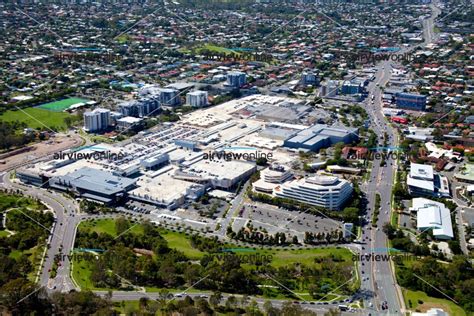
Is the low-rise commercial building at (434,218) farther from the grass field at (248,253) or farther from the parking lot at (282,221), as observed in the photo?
the grass field at (248,253)

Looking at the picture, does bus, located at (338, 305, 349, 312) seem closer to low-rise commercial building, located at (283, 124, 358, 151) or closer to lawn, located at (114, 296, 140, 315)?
lawn, located at (114, 296, 140, 315)

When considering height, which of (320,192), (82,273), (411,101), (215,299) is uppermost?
(411,101)

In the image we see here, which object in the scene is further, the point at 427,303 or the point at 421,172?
the point at 421,172

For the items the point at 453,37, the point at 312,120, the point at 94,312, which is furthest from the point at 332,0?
the point at 94,312

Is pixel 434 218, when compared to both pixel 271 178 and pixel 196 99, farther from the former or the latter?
→ pixel 196 99

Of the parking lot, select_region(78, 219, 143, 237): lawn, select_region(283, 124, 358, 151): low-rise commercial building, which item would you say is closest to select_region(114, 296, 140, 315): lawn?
select_region(78, 219, 143, 237): lawn

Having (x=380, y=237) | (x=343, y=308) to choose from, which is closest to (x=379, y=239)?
(x=380, y=237)

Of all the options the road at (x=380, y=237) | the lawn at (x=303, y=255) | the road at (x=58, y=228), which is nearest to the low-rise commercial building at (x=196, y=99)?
the road at (x=380, y=237)
